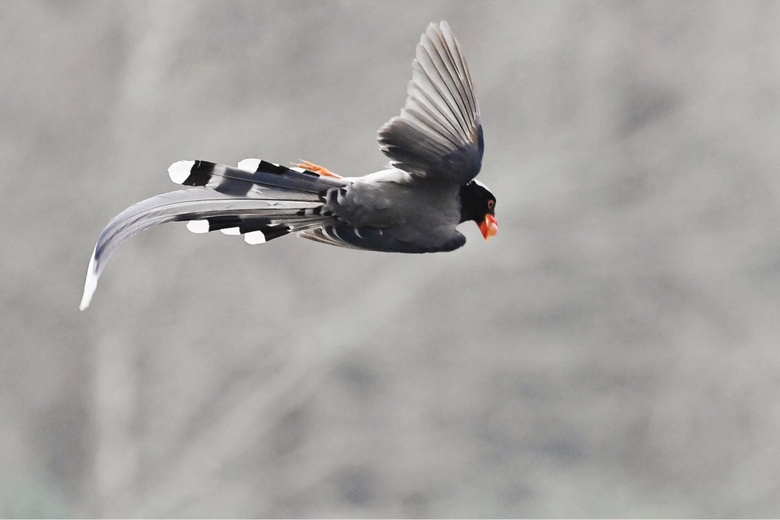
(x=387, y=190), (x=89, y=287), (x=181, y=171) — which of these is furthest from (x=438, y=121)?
(x=89, y=287)

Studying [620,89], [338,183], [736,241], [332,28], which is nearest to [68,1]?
[332,28]

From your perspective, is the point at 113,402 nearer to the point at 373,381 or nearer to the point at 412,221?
the point at 373,381

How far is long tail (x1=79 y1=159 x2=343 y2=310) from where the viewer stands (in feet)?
5.21

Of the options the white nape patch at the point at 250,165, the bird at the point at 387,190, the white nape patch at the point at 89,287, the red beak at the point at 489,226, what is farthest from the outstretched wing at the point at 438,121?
the white nape patch at the point at 89,287

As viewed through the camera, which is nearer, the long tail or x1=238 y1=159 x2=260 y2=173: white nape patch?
the long tail

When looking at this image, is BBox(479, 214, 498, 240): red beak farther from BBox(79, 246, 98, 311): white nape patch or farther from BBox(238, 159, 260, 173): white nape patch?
BBox(79, 246, 98, 311): white nape patch

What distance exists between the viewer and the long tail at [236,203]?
5.21ft

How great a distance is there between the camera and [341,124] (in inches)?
255

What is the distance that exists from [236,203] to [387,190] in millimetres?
272

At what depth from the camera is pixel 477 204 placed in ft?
6.07

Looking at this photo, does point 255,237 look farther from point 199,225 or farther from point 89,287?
point 89,287

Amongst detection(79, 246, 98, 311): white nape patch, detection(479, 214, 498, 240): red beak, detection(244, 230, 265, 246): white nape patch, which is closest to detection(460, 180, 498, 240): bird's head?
detection(479, 214, 498, 240): red beak

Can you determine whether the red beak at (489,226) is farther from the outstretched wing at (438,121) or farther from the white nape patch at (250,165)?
the white nape patch at (250,165)

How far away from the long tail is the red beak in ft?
0.87
